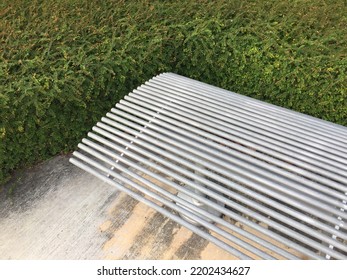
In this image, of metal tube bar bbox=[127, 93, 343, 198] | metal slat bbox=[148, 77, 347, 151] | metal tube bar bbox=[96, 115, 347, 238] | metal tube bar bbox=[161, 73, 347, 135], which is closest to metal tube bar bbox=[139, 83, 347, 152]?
metal slat bbox=[148, 77, 347, 151]

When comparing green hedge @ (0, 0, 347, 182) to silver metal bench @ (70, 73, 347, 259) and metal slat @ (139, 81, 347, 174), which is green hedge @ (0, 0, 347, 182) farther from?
metal slat @ (139, 81, 347, 174)

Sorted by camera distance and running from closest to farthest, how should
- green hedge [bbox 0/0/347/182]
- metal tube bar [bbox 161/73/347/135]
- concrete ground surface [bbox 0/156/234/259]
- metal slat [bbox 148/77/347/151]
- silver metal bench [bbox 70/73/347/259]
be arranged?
silver metal bench [bbox 70/73/347/259] < metal slat [bbox 148/77/347/151] < metal tube bar [bbox 161/73/347/135] < concrete ground surface [bbox 0/156/234/259] < green hedge [bbox 0/0/347/182]

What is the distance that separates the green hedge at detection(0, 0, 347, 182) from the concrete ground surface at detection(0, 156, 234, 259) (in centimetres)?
34

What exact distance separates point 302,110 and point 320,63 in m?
0.57

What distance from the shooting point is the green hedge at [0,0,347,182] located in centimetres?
329

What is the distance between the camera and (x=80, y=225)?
3170 millimetres

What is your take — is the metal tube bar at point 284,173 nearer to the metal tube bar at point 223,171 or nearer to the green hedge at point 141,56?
the metal tube bar at point 223,171

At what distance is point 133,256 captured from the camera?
289cm

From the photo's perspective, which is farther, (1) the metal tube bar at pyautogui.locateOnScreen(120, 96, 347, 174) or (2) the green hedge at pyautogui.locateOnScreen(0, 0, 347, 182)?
(2) the green hedge at pyautogui.locateOnScreen(0, 0, 347, 182)

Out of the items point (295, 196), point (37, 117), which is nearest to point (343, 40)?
point (295, 196)

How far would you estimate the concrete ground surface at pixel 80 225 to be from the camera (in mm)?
2930

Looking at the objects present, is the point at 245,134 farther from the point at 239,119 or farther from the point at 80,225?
the point at 80,225

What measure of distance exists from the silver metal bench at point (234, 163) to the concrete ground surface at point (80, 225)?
0.51 m

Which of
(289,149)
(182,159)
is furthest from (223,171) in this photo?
(289,149)
